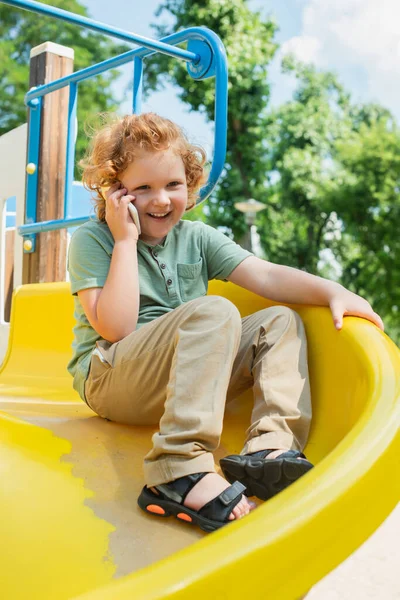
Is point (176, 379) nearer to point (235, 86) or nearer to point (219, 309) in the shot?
point (219, 309)

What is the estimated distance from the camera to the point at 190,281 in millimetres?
1550

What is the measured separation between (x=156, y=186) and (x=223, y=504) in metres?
0.71

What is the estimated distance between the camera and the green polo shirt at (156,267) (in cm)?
144

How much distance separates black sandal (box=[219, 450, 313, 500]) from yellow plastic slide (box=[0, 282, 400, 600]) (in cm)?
8

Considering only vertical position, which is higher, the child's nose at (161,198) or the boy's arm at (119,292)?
the child's nose at (161,198)

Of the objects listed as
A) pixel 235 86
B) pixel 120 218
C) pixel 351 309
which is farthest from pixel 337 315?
pixel 235 86

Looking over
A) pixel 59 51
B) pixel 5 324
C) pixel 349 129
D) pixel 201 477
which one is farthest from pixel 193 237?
pixel 349 129

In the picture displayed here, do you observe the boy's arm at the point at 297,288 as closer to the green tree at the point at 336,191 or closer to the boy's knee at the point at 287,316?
the boy's knee at the point at 287,316

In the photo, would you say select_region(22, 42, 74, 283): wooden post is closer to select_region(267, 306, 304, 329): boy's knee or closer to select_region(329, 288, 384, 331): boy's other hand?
select_region(267, 306, 304, 329): boy's knee

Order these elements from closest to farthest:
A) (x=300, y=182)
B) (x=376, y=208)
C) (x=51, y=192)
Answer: (x=51, y=192) < (x=376, y=208) < (x=300, y=182)

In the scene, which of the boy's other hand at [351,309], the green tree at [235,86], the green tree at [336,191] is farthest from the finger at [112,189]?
the green tree at [235,86]

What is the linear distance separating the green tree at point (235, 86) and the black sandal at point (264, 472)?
14.1 meters

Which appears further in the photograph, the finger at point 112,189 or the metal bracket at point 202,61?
the metal bracket at point 202,61

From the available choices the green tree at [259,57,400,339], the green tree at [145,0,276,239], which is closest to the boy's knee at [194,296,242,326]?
the green tree at [259,57,400,339]
